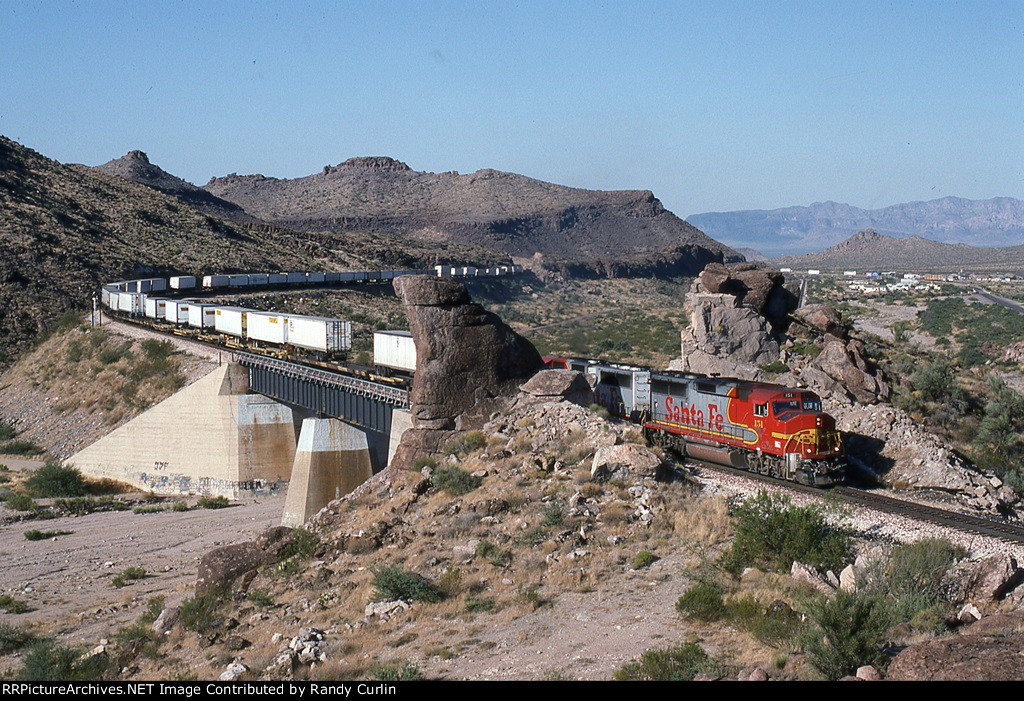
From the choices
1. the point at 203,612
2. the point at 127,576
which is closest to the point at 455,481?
the point at 203,612

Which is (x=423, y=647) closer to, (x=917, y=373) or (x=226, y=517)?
(x=226, y=517)

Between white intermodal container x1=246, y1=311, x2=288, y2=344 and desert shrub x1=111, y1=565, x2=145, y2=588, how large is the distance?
18.3 meters

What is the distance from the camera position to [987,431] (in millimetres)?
34844

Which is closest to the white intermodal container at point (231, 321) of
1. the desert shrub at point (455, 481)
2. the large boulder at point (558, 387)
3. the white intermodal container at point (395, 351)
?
the white intermodal container at point (395, 351)

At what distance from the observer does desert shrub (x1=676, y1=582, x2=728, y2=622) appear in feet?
49.4

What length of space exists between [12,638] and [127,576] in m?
6.56

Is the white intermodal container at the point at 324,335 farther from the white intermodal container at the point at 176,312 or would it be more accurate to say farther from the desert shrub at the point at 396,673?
the desert shrub at the point at 396,673

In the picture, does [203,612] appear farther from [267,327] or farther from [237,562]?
[267,327]

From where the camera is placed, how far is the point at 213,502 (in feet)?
131

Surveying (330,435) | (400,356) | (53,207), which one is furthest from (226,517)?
(53,207)

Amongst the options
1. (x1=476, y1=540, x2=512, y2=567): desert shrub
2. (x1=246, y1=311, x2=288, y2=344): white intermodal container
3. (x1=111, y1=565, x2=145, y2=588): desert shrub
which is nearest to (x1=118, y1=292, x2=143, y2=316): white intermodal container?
(x1=246, y1=311, x2=288, y2=344): white intermodal container

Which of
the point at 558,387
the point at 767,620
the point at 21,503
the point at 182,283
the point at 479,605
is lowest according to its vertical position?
the point at 21,503

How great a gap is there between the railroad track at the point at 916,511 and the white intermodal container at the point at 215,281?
206 feet

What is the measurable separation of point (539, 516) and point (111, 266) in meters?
73.2
